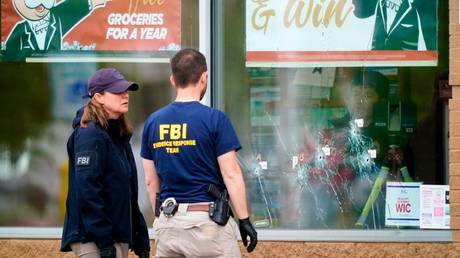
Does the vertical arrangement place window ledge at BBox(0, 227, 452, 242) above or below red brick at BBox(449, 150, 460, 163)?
below

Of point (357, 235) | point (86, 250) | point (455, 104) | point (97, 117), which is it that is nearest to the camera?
point (86, 250)

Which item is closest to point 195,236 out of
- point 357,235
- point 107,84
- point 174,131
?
point 174,131

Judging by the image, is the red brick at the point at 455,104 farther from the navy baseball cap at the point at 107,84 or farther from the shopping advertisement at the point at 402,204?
the navy baseball cap at the point at 107,84

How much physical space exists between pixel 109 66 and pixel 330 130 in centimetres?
205

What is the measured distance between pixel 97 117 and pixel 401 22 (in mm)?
3521

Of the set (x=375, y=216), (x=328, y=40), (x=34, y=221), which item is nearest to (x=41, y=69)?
(x=34, y=221)

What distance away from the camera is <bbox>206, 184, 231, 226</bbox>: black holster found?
511 centimetres

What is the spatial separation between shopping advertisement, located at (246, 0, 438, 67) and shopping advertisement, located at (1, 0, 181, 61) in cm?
77

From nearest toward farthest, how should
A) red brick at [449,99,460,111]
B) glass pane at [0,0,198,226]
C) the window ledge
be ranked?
red brick at [449,99,460,111], the window ledge, glass pane at [0,0,198,226]

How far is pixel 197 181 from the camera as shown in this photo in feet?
16.9

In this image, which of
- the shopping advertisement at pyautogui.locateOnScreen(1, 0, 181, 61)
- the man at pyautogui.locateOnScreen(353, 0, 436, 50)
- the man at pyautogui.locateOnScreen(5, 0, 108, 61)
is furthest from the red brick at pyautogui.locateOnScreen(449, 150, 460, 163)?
the man at pyautogui.locateOnScreen(5, 0, 108, 61)

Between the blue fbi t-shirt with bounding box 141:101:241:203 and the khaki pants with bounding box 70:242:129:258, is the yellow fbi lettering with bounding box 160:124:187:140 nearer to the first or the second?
the blue fbi t-shirt with bounding box 141:101:241:203

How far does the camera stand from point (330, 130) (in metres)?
8.00

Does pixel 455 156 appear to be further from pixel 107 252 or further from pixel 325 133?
pixel 107 252
